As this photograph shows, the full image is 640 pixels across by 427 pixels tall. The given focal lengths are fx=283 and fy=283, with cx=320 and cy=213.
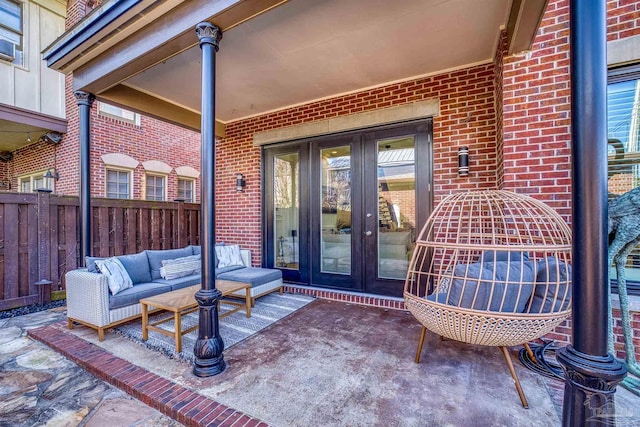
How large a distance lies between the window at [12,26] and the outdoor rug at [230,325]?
615 centimetres

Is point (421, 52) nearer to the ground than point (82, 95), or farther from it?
farther from it

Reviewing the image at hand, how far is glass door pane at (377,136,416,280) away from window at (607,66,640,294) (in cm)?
176

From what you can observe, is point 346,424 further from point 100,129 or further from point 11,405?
point 100,129

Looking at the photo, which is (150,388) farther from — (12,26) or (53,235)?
(12,26)

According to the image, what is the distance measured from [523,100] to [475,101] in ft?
2.43

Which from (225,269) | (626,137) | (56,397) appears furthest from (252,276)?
(626,137)

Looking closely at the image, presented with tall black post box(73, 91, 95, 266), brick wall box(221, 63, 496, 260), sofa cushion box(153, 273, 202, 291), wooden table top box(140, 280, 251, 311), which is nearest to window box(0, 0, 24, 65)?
tall black post box(73, 91, 95, 266)

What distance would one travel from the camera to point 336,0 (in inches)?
89.2

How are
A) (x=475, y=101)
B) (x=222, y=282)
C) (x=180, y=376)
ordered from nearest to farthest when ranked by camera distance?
(x=180, y=376) < (x=475, y=101) < (x=222, y=282)

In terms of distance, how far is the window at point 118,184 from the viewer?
6.51 m

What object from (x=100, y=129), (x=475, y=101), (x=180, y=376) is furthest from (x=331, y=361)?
(x=100, y=129)

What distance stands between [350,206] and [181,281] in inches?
93.7

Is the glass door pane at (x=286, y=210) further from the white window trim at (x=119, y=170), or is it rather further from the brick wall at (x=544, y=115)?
the white window trim at (x=119, y=170)

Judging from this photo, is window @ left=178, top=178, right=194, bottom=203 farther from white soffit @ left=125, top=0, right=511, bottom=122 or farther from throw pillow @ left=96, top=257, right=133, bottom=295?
throw pillow @ left=96, top=257, right=133, bottom=295
